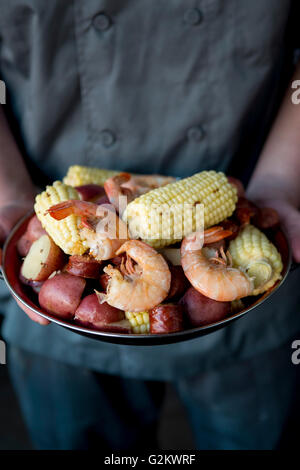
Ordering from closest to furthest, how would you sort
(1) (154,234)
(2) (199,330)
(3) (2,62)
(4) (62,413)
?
1. (2) (199,330)
2. (1) (154,234)
3. (3) (2,62)
4. (4) (62,413)

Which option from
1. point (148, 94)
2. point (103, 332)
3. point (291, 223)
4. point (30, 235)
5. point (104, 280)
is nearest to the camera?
point (103, 332)

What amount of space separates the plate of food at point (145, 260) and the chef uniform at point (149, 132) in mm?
310

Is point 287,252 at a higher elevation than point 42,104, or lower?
lower

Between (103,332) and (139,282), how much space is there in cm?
12

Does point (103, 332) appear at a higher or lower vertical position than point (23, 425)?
higher

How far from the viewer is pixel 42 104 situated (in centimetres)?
124

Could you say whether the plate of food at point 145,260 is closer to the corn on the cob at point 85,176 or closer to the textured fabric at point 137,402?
the corn on the cob at point 85,176

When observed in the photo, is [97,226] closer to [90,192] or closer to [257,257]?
[90,192]

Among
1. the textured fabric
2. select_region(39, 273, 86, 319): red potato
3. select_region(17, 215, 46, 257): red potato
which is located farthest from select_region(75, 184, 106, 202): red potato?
the textured fabric

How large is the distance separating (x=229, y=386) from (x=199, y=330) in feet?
2.76

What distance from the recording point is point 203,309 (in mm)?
847

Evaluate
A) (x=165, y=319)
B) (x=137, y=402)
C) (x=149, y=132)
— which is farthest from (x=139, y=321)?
(x=137, y=402)
